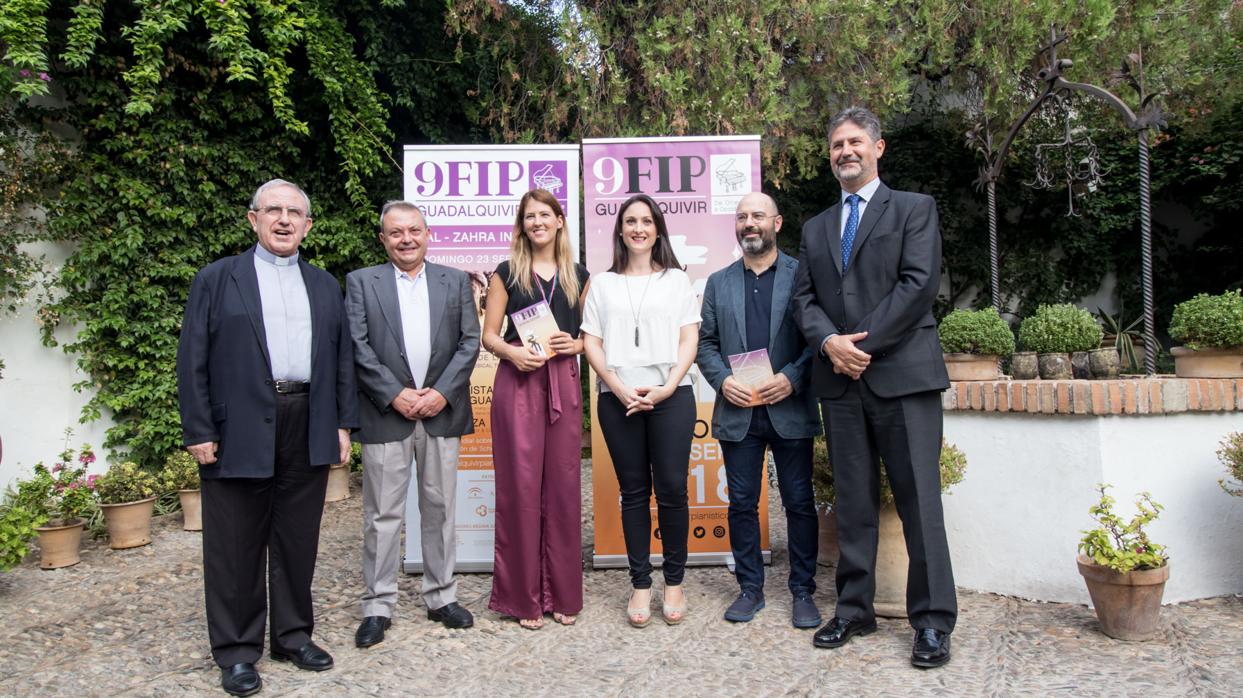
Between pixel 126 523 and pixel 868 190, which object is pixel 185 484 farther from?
pixel 868 190

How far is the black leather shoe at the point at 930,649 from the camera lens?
111 inches

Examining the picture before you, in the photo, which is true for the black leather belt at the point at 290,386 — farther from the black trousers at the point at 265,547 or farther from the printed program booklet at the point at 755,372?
the printed program booklet at the point at 755,372

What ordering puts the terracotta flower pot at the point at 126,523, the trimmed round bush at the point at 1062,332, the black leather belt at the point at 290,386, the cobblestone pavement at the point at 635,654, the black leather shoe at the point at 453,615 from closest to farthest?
the cobblestone pavement at the point at 635,654, the black leather belt at the point at 290,386, the black leather shoe at the point at 453,615, the trimmed round bush at the point at 1062,332, the terracotta flower pot at the point at 126,523

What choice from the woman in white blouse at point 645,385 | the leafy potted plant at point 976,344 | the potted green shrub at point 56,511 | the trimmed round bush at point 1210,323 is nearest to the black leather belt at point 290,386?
the woman in white blouse at point 645,385

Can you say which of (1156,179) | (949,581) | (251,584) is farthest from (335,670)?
(1156,179)

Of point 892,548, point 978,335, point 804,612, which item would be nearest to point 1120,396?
point 978,335

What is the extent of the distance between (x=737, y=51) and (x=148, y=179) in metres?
4.98

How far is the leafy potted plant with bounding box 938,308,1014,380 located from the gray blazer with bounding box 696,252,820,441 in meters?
0.91

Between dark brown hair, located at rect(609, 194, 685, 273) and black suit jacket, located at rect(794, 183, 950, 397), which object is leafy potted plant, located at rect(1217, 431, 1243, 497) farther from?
dark brown hair, located at rect(609, 194, 685, 273)


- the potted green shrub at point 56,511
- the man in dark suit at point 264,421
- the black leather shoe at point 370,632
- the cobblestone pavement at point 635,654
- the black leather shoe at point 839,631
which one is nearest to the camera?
the cobblestone pavement at point 635,654

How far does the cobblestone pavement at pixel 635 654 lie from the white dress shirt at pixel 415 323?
1.14m

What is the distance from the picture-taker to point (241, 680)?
9.14ft

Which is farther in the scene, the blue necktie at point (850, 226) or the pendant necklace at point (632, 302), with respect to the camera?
the pendant necklace at point (632, 302)

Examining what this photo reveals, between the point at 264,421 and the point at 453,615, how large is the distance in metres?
1.21
